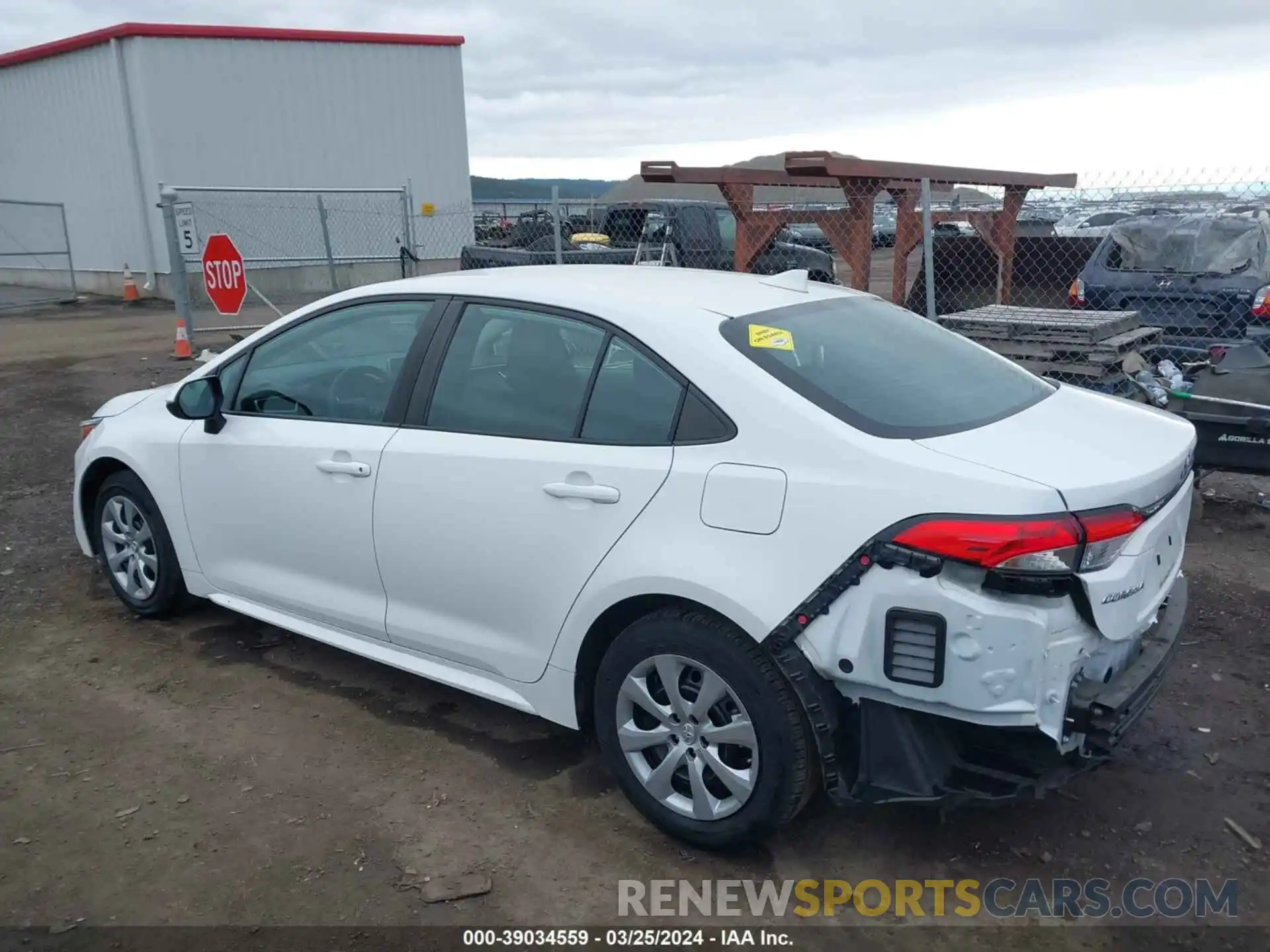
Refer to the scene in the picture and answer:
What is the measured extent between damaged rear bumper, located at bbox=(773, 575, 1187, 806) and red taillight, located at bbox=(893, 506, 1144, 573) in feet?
1.21

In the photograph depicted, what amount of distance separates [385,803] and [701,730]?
1154 mm

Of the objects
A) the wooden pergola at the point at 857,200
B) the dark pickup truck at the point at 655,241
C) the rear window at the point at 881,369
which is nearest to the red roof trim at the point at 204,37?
the dark pickup truck at the point at 655,241

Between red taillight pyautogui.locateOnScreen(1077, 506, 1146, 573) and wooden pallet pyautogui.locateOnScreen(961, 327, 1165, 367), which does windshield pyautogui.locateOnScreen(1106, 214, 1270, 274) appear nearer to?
wooden pallet pyautogui.locateOnScreen(961, 327, 1165, 367)

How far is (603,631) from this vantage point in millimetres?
3219

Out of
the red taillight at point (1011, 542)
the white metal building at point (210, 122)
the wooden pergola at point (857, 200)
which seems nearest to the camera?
the red taillight at point (1011, 542)

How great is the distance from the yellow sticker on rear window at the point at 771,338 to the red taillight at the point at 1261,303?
7.01m

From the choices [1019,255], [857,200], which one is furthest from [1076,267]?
[857,200]

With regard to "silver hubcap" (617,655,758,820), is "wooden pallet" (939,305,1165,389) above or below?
above

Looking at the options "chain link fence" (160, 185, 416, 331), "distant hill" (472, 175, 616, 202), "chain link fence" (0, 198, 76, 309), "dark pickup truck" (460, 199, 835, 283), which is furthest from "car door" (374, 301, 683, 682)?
"distant hill" (472, 175, 616, 202)

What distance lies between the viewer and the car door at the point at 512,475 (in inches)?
124

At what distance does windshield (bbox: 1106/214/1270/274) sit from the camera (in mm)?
8922

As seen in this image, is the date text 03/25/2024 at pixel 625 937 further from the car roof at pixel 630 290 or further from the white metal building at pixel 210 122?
the white metal building at pixel 210 122

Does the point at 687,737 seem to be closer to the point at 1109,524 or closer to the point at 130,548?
the point at 1109,524

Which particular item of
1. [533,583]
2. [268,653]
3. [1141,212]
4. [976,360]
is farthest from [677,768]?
[1141,212]
